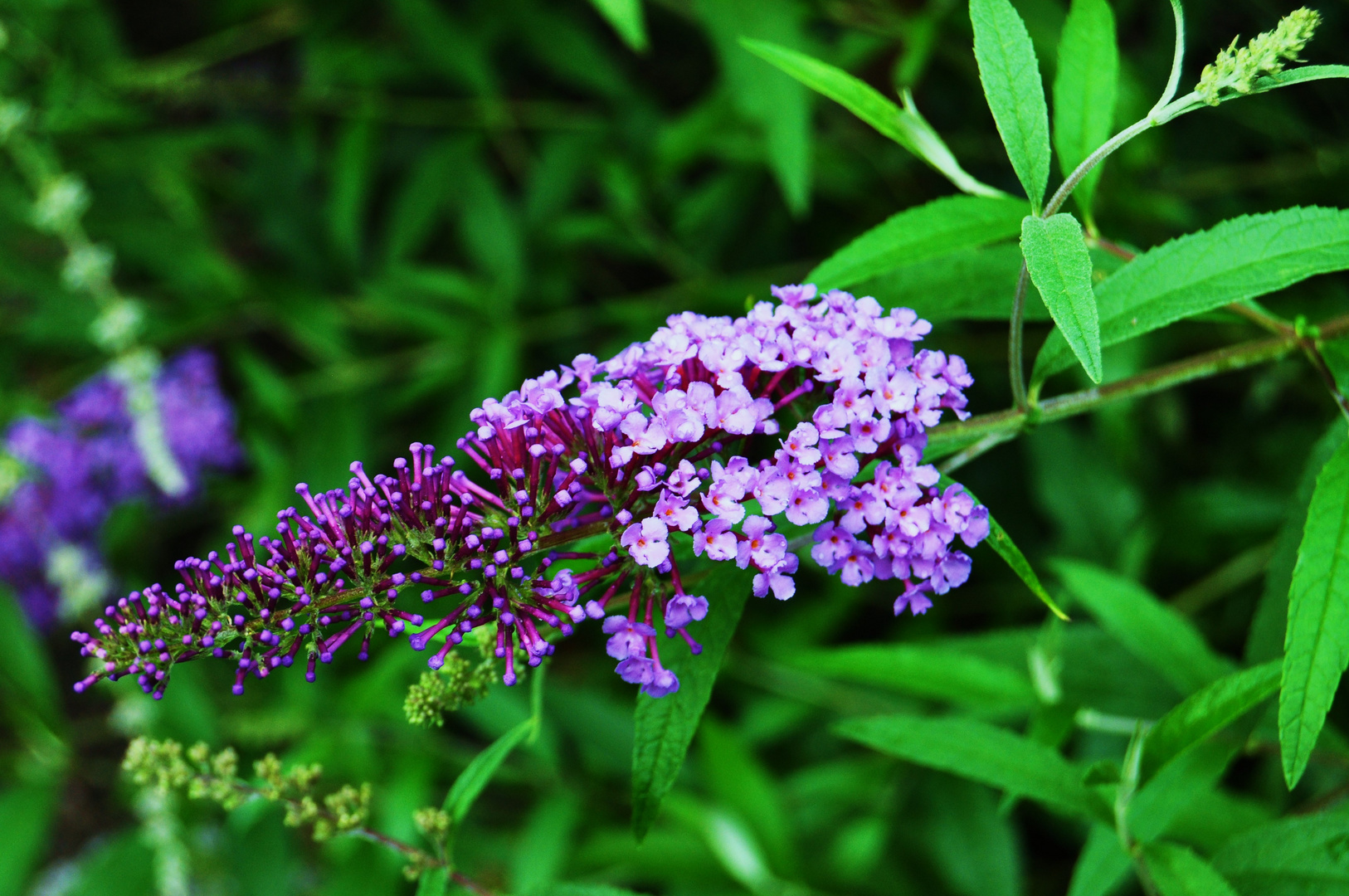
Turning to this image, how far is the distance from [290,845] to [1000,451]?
3060mm

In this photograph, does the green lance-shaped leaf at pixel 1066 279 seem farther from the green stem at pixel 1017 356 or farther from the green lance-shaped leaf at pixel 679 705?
the green lance-shaped leaf at pixel 679 705

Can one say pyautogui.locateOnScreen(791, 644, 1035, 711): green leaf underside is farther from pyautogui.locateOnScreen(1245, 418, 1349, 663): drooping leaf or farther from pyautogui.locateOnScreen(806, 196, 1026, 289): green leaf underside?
pyautogui.locateOnScreen(806, 196, 1026, 289): green leaf underside

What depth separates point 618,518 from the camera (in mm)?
1601

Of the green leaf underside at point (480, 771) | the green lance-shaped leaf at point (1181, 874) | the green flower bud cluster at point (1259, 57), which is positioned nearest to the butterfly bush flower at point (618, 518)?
the green leaf underside at point (480, 771)

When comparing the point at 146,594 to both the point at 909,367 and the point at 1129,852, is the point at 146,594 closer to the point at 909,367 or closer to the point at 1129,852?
the point at 909,367

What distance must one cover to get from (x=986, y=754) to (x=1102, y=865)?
1.16ft

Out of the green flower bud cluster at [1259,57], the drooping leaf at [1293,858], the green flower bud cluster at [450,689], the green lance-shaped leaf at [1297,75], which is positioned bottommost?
the drooping leaf at [1293,858]

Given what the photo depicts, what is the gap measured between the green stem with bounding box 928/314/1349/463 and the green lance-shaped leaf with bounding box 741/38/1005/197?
410 mm

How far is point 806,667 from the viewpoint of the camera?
8.79 feet

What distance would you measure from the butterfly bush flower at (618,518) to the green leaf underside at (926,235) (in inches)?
4.8

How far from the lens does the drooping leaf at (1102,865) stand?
2.07 meters

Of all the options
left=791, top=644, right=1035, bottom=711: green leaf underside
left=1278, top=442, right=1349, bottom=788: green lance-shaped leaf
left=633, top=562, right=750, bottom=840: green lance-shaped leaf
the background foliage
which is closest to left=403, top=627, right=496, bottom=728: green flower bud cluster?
left=633, top=562, right=750, bottom=840: green lance-shaped leaf

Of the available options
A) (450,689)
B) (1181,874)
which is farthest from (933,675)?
(450,689)

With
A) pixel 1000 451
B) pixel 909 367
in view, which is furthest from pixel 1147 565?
pixel 909 367
